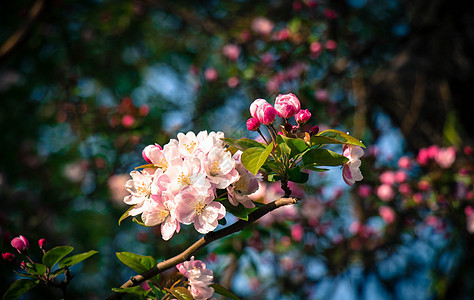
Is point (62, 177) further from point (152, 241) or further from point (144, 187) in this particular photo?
point (144, 187)

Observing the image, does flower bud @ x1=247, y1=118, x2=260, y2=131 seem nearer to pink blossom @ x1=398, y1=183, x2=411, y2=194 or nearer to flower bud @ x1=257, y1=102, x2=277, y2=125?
flower bud @ x1=257, y1=102, x2=277, y2=125

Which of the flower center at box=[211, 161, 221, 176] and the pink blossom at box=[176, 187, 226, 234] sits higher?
the flower center at box=[211, 161, 221, 176]

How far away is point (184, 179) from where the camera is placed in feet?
2.15

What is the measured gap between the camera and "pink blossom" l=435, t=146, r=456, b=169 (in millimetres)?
1949

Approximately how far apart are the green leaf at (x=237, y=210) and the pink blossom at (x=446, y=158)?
1.70 meters

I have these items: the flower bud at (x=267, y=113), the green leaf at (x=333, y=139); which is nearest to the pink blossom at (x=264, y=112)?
the flower bud at (x=267, y=113)

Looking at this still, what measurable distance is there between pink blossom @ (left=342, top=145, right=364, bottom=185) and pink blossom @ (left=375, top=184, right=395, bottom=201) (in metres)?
1.68

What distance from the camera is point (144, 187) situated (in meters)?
0.72

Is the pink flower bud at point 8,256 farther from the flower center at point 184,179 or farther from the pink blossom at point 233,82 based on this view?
the pink blossom at point 233,82

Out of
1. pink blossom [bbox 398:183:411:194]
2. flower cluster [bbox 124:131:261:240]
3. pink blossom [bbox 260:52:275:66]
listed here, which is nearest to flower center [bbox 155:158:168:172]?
flower cluster [bbox 124:131:261:240]

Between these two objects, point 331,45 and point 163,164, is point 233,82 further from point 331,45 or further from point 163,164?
point 163,164

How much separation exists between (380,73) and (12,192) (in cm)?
324

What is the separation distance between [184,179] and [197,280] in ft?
0.73

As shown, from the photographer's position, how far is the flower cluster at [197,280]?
727 mm
